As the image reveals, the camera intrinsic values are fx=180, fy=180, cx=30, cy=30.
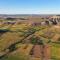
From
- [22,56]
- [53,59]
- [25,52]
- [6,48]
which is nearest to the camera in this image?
[53,59]

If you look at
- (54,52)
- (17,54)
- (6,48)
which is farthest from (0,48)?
(54,52)

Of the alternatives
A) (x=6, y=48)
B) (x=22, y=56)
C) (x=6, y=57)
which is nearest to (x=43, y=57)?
(x=22, y=56)

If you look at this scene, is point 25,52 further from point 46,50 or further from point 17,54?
point 46,50

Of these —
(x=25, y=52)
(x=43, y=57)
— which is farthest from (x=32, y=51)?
(x=43, y=57)

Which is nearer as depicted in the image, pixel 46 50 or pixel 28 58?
pixel 28 58

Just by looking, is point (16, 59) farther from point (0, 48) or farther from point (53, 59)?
point (0, 48)

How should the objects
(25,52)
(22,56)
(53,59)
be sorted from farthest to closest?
(25,52)
(22,56)
(53,59)

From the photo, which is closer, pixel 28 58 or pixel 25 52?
pixel 28 58
